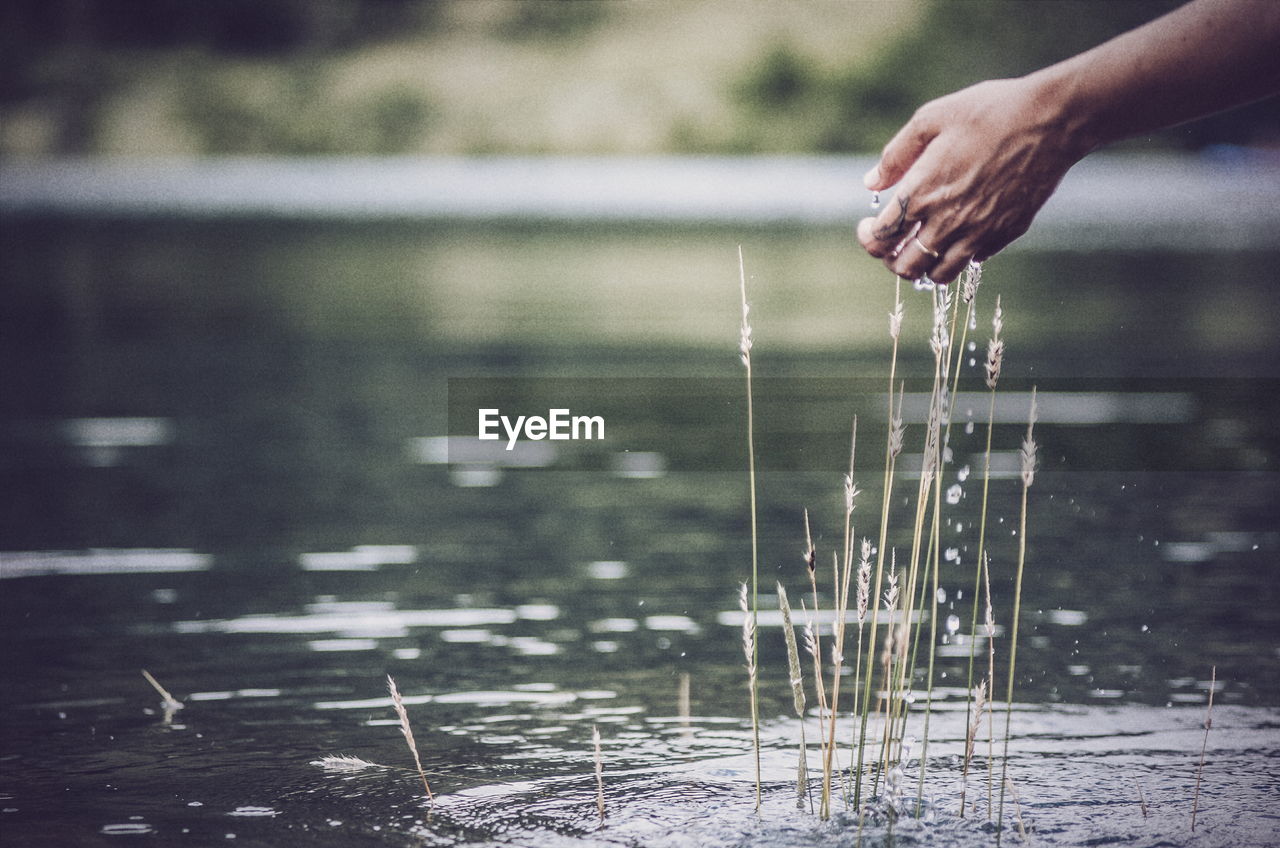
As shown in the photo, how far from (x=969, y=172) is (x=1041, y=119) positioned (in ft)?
0.52

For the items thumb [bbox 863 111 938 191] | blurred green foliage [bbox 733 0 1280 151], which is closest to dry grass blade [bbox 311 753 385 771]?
thumb [bbox 863 111 938 191]

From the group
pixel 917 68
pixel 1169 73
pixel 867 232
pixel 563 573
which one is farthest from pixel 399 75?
pixel 1169 73

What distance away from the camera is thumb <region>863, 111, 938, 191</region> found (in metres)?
3.54

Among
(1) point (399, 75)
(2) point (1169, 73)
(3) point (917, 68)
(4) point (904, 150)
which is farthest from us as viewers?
(1) point (399, 75)

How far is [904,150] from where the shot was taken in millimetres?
Result: 3562

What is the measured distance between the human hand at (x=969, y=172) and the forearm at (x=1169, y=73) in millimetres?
29

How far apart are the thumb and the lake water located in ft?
3.46

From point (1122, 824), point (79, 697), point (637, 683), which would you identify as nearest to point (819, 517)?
point (637, 683)

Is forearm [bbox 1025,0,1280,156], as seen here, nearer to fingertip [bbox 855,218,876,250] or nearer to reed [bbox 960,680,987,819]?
fingertip [bbox 855,218,876,250]

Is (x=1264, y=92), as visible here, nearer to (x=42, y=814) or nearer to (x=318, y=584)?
(x=42, y=814)

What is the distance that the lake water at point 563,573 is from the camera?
13.3 feet

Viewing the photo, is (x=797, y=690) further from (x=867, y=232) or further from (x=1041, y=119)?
(x=1041, y=119)

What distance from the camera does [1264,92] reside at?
3.51 metres

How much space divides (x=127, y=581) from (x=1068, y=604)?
10.6 feet
